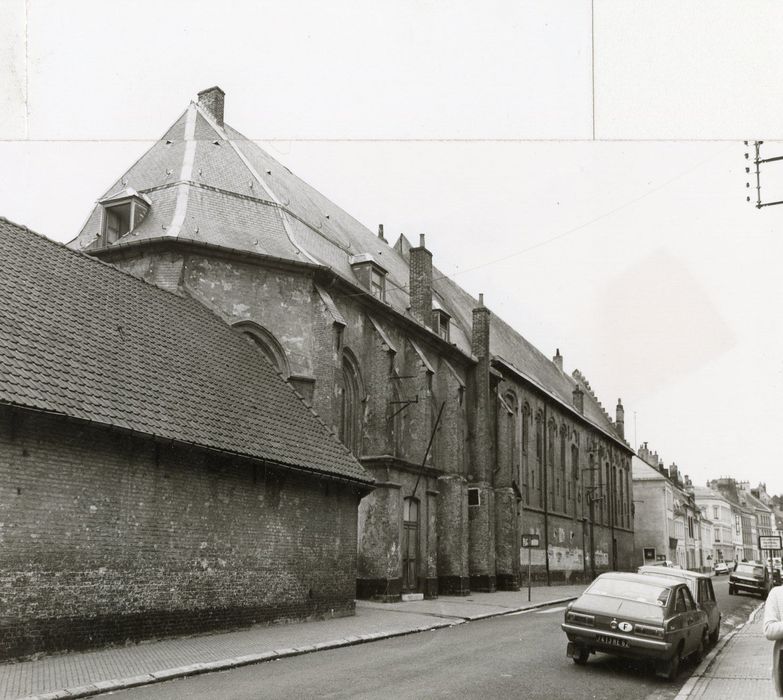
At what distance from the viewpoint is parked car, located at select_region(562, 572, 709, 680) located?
1255cm

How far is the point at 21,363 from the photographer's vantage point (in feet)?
42.0

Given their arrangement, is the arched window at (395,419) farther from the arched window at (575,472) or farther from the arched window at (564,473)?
the arched window at (575,472)

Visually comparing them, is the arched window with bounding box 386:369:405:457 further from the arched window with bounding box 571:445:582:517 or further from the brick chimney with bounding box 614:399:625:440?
the brick chimney with bounding box 614:399:625:440

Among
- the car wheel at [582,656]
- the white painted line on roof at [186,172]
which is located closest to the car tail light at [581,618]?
the car wheel at [582,656]

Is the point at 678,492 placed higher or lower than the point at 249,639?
higher

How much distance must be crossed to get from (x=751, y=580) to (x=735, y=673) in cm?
2574

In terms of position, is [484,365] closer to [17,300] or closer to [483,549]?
[483,549]

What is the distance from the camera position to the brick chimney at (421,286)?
33688 millimetres

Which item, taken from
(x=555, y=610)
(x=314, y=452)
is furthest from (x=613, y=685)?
(x=555, y=610)

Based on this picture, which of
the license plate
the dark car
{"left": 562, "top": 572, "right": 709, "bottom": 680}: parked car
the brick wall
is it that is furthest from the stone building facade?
the license plate

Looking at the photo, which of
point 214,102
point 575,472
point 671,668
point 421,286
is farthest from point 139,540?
point 575,472

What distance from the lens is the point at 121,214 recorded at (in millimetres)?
25078

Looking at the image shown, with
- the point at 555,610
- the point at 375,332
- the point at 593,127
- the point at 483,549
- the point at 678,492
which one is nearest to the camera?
the point at 593,127

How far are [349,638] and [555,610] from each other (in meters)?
12.1
